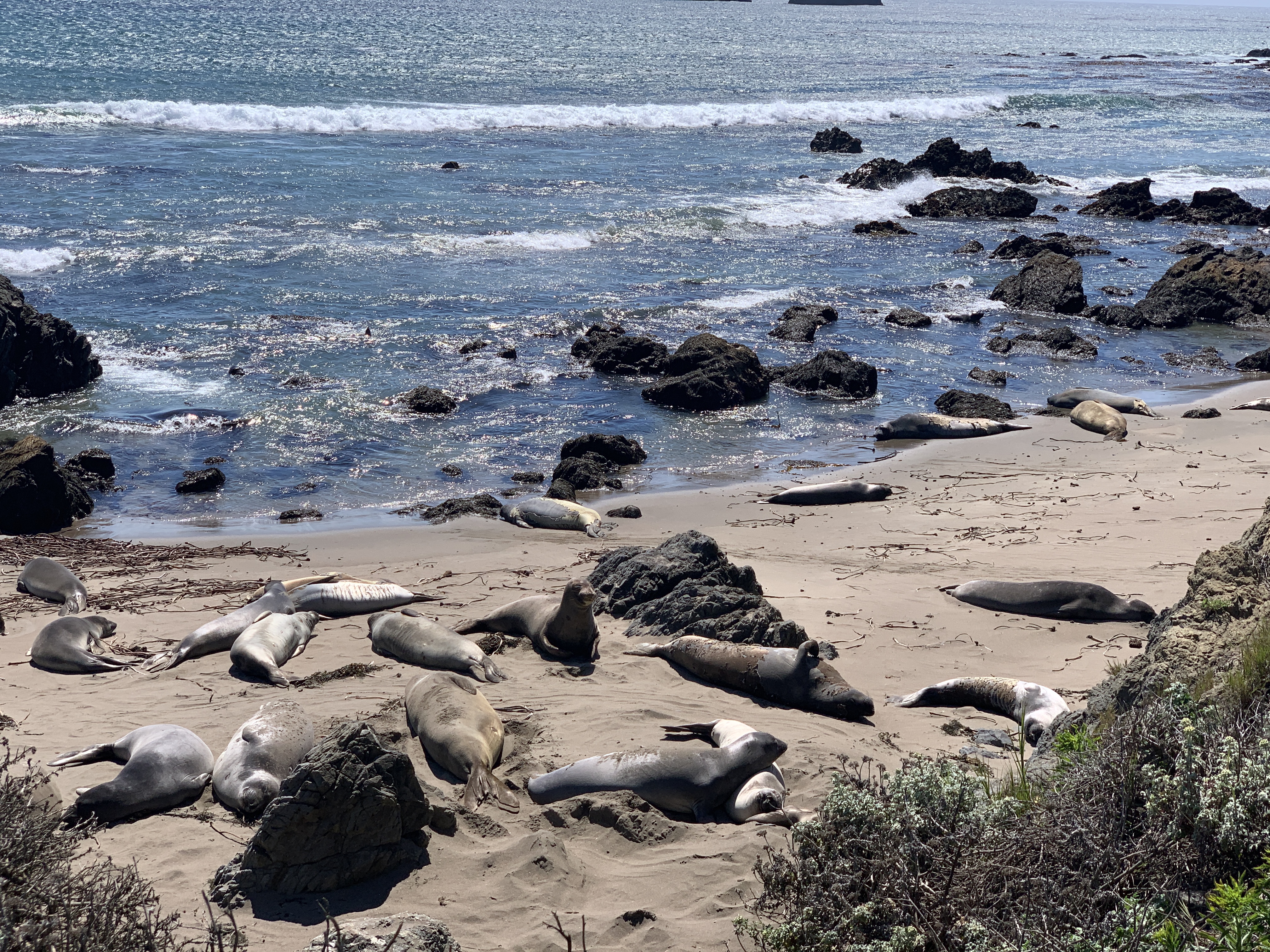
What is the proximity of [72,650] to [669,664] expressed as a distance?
151 inches

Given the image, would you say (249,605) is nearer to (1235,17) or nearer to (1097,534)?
(1097,534)

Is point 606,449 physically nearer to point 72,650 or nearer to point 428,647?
point 428,647

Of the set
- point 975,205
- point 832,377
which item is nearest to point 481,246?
point 832,377

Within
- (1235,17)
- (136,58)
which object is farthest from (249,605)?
(1235,17)

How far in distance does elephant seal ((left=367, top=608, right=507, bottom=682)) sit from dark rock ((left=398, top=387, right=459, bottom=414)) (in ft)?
20.1

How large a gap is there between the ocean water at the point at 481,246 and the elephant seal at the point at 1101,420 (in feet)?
3.63

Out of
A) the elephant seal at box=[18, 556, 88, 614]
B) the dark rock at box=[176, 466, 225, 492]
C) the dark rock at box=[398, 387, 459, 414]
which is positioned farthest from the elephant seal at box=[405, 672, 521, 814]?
the dark rock at box=[398, 387, 459, 414]

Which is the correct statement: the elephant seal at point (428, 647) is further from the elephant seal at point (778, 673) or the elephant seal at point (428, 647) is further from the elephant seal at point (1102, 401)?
the elephant seal at point (1102, 401)

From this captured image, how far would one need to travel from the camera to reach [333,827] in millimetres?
4695

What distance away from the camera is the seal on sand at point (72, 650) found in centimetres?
711

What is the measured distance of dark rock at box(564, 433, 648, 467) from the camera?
12.0m

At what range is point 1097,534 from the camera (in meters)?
9.57

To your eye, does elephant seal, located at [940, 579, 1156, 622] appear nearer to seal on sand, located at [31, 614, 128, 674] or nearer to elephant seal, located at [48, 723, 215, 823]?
elephant seal, located at [48, 723, 215, 823]

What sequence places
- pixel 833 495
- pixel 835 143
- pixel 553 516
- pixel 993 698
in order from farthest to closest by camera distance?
pixel 835 143, pixel 833 495, pixel 553 516, pixel 993 698
